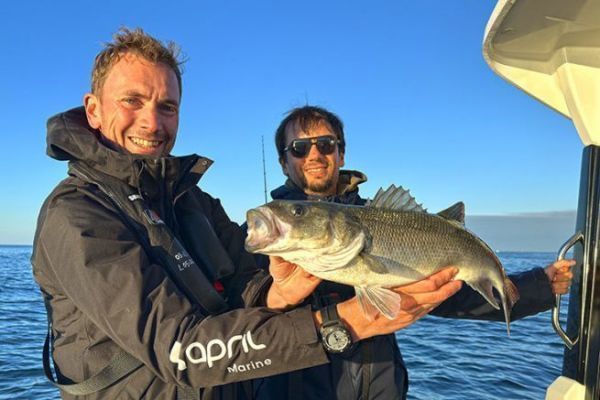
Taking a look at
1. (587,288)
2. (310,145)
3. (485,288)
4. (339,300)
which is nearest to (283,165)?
(310,145)

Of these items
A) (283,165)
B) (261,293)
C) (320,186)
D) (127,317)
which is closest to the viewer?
(127,317)

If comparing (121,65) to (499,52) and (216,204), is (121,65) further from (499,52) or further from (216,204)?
(499,52)

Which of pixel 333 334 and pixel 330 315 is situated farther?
pixel 330 315

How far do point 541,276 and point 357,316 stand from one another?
A: 227 centimetres

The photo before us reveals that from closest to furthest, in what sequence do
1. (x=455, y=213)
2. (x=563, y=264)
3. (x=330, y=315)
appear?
(x=330, y=315), (x=455, y=213), (x=563, y=264)

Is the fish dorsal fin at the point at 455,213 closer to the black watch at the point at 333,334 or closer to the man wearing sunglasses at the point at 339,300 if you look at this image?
the man wearing sunglasses at the point at 339,300

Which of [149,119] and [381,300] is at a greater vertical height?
[149,119]

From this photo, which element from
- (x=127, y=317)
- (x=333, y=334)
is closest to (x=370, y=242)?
(x=333, y=334)

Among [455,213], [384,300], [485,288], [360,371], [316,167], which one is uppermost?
[316,167]

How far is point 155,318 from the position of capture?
225cm

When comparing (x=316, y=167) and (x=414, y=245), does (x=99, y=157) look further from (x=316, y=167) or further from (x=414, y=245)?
(x=316, y=167)

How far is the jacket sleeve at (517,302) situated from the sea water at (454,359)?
3.93 m

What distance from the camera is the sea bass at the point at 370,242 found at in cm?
272

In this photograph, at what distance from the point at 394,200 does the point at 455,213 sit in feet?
1.63
